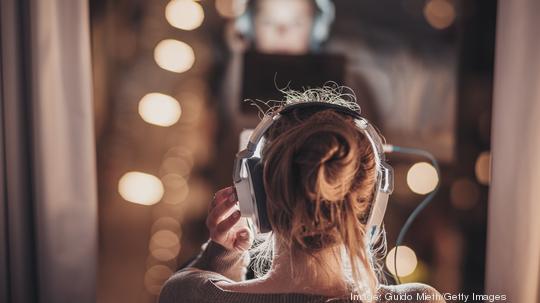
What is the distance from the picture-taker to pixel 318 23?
1.21 metres

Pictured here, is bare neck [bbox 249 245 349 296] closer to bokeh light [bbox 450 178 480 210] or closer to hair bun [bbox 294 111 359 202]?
hair bun [bbox 294 111 359 202]

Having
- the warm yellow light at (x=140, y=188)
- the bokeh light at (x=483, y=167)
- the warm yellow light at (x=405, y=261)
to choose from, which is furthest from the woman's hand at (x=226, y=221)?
the bokeh light at (x=483, y=167)

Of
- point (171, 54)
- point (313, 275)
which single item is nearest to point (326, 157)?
point (313, 275)

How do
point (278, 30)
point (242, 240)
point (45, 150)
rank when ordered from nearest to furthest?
1. point (242, 240)
2. point (45, 150)
3. point (278, 30)

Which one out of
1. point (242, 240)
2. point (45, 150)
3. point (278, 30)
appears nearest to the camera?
point (242, 240)

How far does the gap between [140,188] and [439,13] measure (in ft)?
3.28

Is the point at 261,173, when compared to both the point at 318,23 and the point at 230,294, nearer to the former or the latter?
the point at 230,294

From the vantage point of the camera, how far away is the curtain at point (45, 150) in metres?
0.98

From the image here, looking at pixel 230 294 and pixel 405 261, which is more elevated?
A: pixel 230 294

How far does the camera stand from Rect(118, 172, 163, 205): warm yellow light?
4.09ft

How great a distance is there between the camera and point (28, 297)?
1046 millimetres

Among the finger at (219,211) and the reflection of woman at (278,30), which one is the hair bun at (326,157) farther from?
the reflection of woman at (278,30)

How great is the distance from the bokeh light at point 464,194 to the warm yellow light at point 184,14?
887 mm

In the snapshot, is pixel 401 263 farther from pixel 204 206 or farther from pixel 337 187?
pixel 337 187
